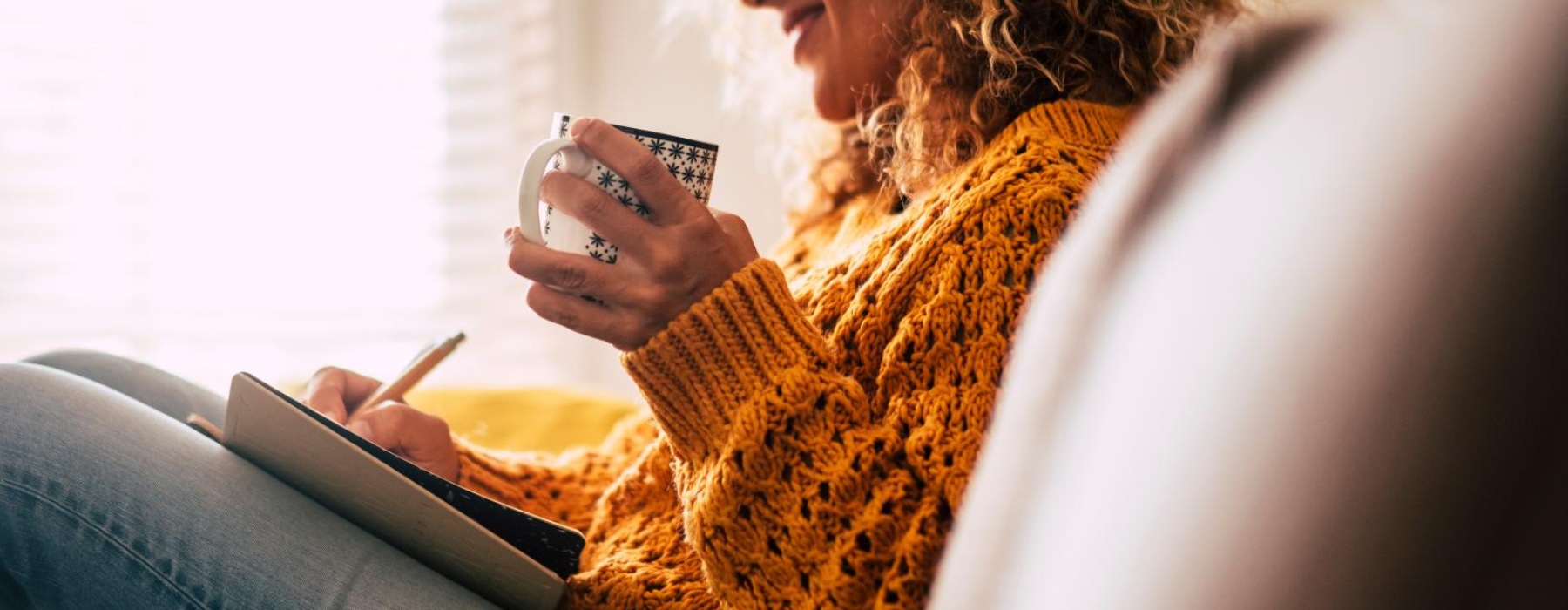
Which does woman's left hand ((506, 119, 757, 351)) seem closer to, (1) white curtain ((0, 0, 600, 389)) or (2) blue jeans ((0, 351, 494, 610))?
(2) blue jeans ((0, 351, 494, 610))

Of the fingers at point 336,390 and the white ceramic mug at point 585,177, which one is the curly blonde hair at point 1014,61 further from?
the fingers at point 336,390

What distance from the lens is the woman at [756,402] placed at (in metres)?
0.53

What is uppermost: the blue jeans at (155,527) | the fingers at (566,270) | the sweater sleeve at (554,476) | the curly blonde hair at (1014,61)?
the curly blonde hair at (1014,61)

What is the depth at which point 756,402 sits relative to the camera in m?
0.54

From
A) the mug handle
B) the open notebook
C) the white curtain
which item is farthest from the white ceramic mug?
the white curtain

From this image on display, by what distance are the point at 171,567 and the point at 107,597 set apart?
5 centimetres

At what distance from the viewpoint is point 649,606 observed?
2.07ft

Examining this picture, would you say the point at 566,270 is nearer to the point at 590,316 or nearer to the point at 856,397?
the point at 590,316

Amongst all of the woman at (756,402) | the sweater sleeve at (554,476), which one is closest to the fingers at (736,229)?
the woman at (756,402)

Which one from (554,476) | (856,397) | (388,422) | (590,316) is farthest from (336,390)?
(856,397)

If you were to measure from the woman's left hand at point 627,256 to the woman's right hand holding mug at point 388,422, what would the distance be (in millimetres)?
265

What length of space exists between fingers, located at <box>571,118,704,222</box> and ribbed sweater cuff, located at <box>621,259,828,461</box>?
5cm

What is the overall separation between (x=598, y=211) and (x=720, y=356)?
0.10m

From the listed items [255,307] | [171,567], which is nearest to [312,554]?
[171,567]
